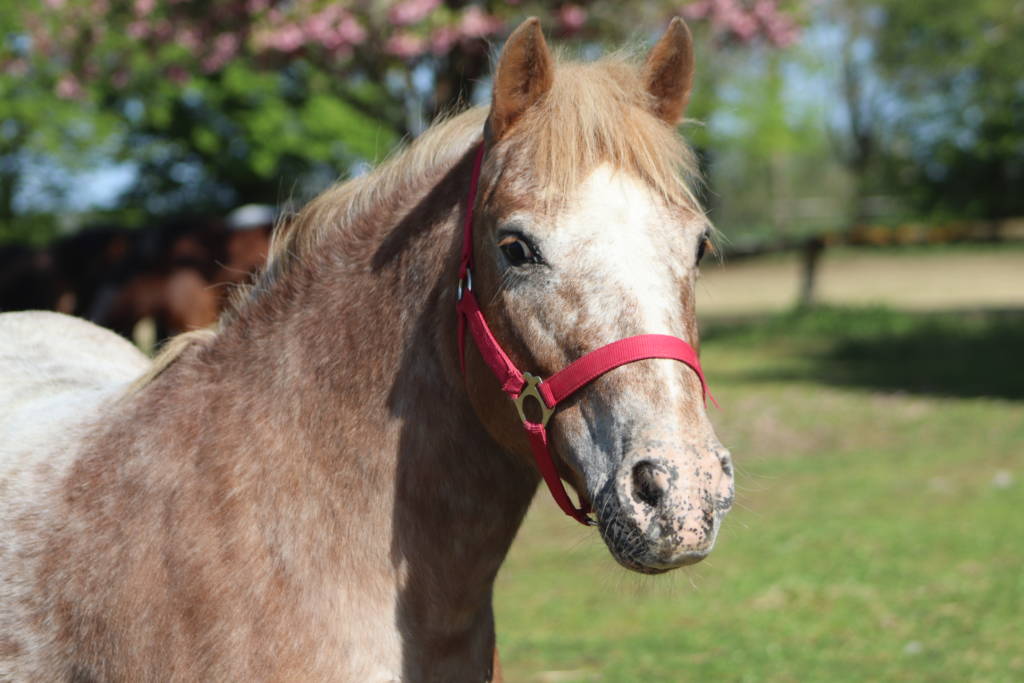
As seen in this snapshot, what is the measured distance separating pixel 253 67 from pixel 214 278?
210 cm

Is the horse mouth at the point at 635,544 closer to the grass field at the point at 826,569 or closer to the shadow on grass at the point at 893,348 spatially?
the grass field at the point at 826,569

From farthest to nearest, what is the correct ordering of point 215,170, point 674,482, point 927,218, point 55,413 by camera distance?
point 927,218 < point 215,170 < point 55,413 < point 674,482

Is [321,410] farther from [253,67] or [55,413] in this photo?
[253,67]

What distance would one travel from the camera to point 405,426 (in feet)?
7.98

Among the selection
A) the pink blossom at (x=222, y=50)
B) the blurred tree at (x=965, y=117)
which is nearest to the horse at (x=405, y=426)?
the pink blossom at (x=222, y=50)

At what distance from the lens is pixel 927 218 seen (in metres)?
32.3

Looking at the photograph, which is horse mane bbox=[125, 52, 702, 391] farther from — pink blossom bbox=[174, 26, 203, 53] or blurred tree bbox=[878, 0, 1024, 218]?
blurred tree bbox=[878, 0, 1024, 218]

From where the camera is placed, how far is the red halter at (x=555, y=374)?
2.07m

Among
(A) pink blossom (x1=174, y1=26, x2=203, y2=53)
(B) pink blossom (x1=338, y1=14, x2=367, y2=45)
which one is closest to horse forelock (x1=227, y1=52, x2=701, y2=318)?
(B) pink blossom (x1=338, y1=14, x2=367, y2=45)

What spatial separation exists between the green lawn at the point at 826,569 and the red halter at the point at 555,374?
0.28 m

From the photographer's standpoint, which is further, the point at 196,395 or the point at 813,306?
the point at 813,306

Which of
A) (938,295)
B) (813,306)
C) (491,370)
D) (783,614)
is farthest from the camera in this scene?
(938,295)

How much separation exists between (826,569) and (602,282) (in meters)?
4.25

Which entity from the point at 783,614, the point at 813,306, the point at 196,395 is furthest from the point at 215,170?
the point at 196,395
